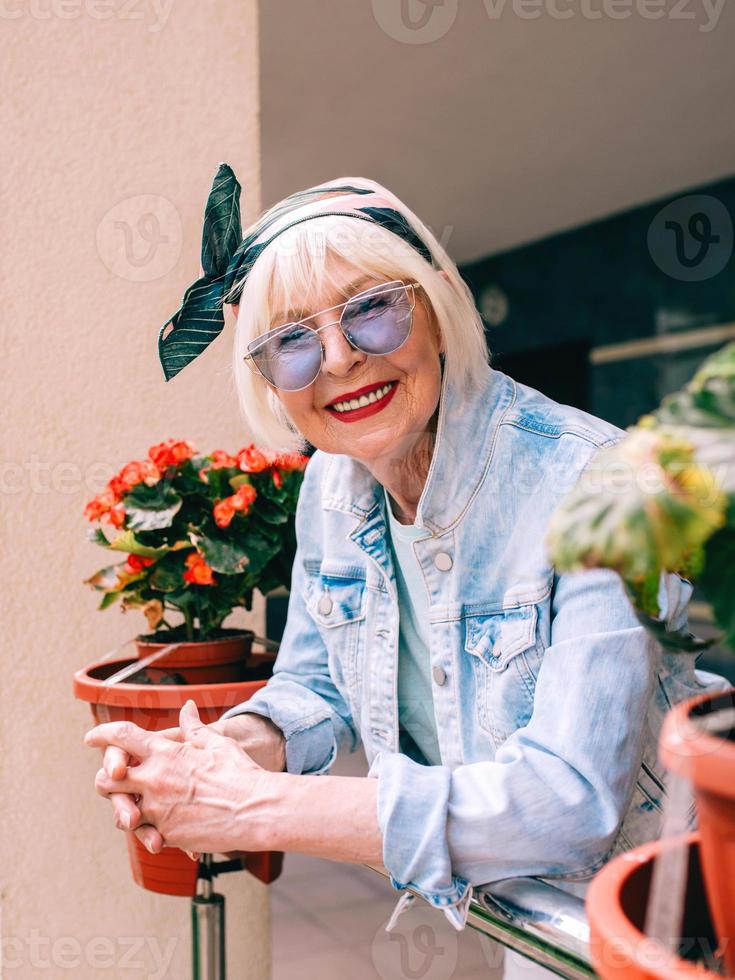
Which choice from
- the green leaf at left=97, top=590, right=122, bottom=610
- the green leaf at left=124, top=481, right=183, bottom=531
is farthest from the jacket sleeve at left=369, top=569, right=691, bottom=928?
the green leaf at left=97, top=590, right=122, bottom=610

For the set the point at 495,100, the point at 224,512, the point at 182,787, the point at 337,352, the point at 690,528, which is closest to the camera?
the point at 690,528

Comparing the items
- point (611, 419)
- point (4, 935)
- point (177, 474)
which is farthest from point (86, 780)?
point (611, 419)

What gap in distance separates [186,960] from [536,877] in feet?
4.68

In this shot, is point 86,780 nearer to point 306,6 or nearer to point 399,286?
point 399,286

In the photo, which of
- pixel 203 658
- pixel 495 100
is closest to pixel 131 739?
pixel 203 658

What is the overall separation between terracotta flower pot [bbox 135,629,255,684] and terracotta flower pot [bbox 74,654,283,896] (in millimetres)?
157

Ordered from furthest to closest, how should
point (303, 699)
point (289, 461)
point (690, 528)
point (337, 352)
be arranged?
1. point (289, 461)
2. point (303, 699)
3. point (337, 352)
4. point (690, 528)

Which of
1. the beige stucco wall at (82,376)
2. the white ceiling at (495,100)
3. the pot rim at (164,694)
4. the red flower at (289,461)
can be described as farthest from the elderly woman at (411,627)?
the white ceiling at (495,100)

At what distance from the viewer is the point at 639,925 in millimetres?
649

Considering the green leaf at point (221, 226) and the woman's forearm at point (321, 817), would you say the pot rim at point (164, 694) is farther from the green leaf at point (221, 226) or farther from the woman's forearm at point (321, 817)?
the green leaf at point (221, 226)

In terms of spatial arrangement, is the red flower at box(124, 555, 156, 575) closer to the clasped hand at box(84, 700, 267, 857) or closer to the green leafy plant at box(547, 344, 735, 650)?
the clasped hand at box(84, 700, 267, 857)

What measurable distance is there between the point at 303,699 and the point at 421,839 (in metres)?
0.56

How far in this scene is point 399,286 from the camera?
1378 millimetres

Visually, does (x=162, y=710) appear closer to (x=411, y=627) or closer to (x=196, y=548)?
(x=196, y=548)
